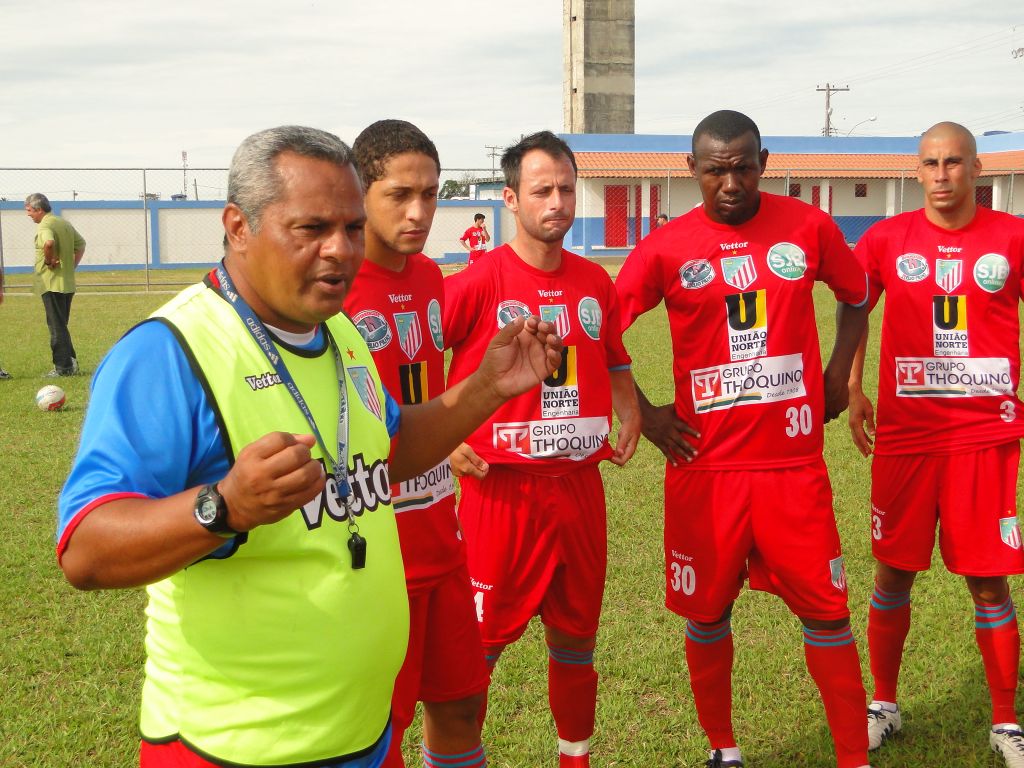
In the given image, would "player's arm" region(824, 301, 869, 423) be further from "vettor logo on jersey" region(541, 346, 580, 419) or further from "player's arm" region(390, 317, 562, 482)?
"player's arm" region(390, 317, 562, 482)

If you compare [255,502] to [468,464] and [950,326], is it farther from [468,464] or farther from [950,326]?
[950,326]

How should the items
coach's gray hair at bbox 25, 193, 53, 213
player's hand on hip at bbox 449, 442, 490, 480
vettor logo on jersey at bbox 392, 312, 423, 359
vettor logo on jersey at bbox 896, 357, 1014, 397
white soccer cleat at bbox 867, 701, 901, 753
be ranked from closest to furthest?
vettor logo on jersey at bbox 392, 312, 423, 359 → player's hand on hip at bbox 449, 442, 490, 480 → white soccer cleat at bbox 867, 701, 901, 753 → vettor logo on jersey at bbox 896, 357, 1014, 397 → coach's gray hair at bbox 25, 193, 53, 213

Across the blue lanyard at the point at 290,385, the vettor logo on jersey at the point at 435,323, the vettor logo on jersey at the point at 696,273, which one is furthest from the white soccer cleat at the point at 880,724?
the blue lanyard at the point at 290,385

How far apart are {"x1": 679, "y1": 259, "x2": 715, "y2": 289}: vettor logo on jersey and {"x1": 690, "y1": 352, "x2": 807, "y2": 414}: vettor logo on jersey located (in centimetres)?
35

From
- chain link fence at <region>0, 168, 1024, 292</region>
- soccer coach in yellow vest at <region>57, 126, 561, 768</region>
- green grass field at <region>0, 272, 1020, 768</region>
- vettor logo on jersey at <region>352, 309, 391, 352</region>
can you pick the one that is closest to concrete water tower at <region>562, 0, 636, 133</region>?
chain link fence at <region>0, 168, 1024, 292</region>

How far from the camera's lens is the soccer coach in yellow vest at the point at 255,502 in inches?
69.6

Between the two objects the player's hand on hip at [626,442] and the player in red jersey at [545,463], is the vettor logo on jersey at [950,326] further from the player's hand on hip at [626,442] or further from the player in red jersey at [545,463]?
the player in red jersey at [545,463]

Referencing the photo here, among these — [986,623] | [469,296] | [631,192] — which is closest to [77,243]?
[469,296]

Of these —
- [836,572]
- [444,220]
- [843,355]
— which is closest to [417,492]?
[836,572]

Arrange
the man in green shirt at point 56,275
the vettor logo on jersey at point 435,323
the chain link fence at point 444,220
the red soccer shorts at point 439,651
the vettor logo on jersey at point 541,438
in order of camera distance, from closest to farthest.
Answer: the red soccer shorts at point 439,651, the vettor logo on jersey at point 435,323, the vettor logo on jersey at point 541,438, the man in green shirt at point 56,275, the chain link fence at point 444,220

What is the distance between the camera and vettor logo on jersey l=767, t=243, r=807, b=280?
3988mm

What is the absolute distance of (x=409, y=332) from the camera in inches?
137

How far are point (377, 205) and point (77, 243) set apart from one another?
12788 mm

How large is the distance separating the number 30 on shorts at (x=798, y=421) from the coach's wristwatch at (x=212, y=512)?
2.75m
